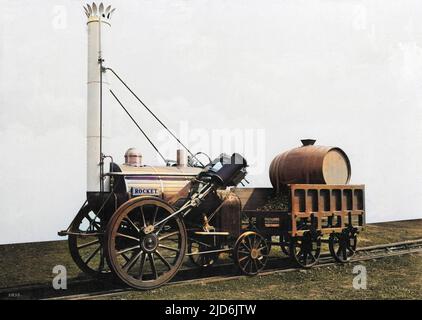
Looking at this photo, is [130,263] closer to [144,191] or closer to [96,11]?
[144,191]

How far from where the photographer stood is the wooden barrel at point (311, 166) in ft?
39.7

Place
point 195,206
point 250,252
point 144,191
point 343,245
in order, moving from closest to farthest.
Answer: point 144,191 → point 195,206 → point 250,252 → point 343,245

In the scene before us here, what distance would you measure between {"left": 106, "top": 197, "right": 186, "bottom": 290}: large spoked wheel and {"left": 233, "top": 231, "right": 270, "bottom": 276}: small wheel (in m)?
1.60

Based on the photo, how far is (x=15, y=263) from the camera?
12836 mm

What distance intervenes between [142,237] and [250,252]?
9.45 ft

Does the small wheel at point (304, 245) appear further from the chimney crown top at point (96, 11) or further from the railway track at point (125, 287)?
the chimney crown top at point (96, 11)

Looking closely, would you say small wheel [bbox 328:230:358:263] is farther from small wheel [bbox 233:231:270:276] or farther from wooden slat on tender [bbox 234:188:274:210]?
small wheel [bbox 233:231:270:276]

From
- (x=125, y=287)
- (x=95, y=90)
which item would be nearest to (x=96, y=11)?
(x=95, y=90)

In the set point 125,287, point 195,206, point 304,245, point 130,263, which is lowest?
point 125,287

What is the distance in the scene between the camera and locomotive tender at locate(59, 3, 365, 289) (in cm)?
970

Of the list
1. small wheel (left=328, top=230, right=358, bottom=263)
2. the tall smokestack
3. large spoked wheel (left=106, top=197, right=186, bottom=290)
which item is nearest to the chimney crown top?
the tall smokestack

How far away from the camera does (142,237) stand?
9500 mm

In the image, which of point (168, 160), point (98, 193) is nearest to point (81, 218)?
point (98, 193)
